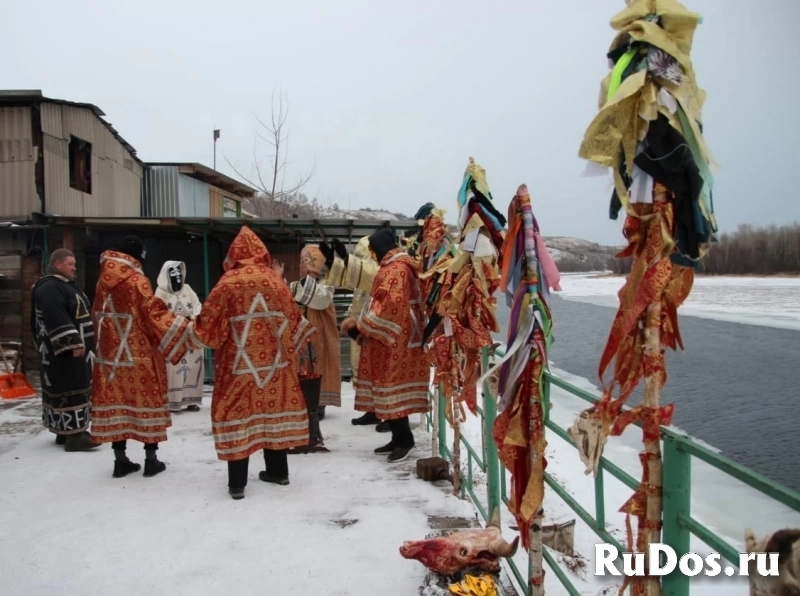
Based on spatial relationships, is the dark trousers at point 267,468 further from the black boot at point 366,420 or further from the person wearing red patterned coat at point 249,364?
the black boot at point 366,420

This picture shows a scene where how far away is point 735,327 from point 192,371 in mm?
20161

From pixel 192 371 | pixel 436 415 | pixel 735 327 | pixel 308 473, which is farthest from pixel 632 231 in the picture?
pixel 735 327

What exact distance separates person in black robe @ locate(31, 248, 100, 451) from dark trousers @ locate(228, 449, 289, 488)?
202 cm

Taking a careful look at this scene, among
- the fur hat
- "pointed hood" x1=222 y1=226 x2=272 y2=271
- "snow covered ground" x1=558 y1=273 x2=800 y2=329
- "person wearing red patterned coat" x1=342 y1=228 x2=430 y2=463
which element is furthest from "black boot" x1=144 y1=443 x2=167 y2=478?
"snow covered ground" x1=558 y1=273 x2=800 y2=329

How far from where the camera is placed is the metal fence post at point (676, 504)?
5.80 feet

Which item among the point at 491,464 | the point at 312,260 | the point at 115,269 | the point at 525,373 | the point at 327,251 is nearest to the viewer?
the point at 525,373

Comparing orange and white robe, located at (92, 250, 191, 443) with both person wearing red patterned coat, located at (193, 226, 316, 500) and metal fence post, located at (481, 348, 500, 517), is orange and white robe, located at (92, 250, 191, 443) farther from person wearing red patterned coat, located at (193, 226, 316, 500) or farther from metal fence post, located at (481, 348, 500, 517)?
metal fence post, located at (481, 348, 500, 517)

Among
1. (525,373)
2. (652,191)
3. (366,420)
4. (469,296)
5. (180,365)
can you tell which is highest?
(652,191)

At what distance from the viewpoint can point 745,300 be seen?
27.7m

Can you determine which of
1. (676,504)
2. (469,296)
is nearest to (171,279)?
(469,296)

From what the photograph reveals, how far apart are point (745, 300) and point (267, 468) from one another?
92.4ft

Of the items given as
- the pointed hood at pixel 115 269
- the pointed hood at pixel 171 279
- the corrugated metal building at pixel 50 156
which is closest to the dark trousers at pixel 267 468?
the pointed hood at pixel 115 269

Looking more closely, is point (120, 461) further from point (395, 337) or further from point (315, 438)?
point (395, 337)

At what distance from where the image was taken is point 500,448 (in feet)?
8.71
